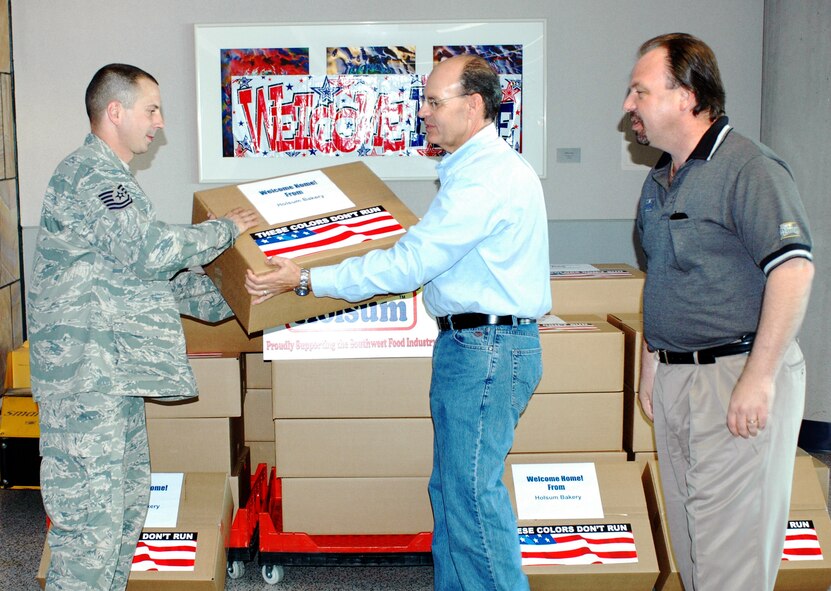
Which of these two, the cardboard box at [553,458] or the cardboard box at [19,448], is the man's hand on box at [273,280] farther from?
the cardboard box at [19,448]

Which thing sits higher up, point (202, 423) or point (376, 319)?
point (376, 319)

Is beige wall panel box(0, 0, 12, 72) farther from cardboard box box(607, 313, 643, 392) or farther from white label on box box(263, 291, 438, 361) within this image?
cardboard box box(607, 313, 643, 392)

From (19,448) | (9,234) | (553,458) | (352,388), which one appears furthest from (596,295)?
(9,234)

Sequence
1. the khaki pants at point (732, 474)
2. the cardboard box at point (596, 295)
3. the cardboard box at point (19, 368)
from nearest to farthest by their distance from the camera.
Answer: the khaki pants at point (732, 474)
the cardboard box at point (596, 295)
the cardboard box at point (19, 368)

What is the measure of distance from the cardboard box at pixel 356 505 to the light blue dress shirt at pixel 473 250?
2.84 feet

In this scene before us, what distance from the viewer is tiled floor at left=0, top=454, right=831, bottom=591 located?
2.67 meters

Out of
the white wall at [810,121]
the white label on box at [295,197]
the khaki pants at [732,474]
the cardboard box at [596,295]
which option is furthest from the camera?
the white wall at [810,121]

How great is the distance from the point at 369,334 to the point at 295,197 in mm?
565

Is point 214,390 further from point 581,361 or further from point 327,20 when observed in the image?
point 327,20

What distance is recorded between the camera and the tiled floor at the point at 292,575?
2668mm

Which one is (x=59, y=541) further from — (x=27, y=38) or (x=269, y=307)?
(x=27, y=38)

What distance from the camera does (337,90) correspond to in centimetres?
359

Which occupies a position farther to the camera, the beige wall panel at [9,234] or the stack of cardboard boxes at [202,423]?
the beige wall panel at [9,234]

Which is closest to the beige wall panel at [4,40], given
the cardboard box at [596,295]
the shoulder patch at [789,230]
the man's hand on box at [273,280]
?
the man's hand on box at [273,280]
